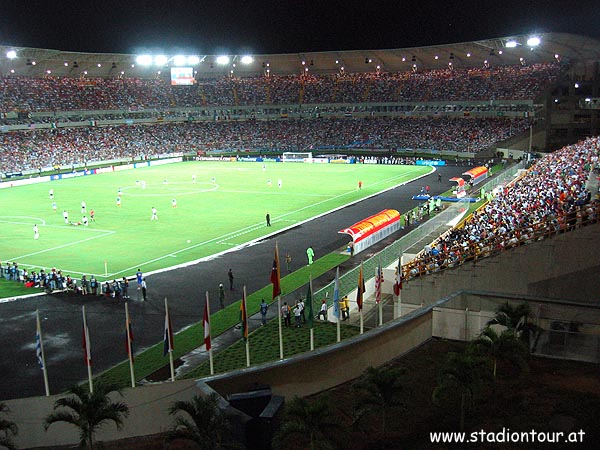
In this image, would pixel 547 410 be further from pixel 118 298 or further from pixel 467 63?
pixel 467 63

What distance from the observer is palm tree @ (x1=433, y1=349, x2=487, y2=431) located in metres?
13.2

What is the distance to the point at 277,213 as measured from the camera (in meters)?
50.1

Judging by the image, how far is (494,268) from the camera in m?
22.1

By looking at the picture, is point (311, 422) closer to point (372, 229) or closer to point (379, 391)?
point (379, 391)

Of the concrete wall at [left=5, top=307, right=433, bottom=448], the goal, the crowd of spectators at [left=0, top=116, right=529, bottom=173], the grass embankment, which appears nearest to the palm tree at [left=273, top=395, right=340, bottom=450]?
the concrete wall at [left=5, top=307, right=433, bottom=448]

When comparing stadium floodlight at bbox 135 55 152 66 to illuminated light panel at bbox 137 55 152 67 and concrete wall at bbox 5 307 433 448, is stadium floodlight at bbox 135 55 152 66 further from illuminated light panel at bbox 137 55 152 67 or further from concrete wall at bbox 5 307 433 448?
concrete wall at bbox 5 307 433 448

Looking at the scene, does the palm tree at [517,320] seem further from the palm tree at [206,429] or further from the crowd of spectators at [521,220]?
the palm tree at [206,429]

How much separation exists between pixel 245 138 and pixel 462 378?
3792 inches

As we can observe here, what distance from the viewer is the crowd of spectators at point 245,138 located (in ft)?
283

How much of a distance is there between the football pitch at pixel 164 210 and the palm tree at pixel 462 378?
2321 cm

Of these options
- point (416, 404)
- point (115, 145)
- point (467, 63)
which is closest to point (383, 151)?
point (467, 63)

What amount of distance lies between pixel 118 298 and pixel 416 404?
1807 cm

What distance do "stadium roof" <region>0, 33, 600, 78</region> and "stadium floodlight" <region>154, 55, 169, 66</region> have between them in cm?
103

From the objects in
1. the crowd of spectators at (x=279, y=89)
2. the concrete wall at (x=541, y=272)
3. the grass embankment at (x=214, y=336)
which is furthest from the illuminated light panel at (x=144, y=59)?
the concrete wall at (x=541, y=272)
